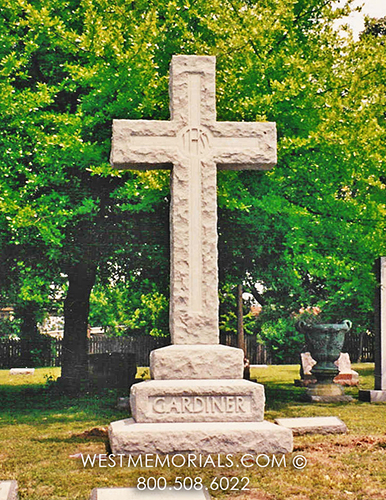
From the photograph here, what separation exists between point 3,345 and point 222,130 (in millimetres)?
21869

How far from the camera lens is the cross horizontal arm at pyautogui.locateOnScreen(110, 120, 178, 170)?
785 cm

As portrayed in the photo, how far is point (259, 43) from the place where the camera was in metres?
11.4

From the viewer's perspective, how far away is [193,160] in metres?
A: 7.91

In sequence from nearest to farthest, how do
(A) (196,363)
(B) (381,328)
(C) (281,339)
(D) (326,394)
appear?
(A) (196,363)
(B) (381,328)
(D) (326,394)
(C) (281,339)

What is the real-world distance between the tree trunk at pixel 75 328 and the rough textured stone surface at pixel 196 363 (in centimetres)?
782

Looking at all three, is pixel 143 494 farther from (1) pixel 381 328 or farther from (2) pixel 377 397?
(1) pixel 381 328

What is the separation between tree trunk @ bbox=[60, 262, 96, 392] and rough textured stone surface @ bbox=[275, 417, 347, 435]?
24.4 feet

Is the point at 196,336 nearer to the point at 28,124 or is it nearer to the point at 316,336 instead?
the point at 28,124

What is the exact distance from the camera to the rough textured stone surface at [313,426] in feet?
26.9

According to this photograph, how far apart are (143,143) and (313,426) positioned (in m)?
4.08

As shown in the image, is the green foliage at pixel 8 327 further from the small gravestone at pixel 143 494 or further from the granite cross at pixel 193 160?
the small gravestone at pixel 143 494

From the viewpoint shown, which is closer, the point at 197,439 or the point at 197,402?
the point at 197,439

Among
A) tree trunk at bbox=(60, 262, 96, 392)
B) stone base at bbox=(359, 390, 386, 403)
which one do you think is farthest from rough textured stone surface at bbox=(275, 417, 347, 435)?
tree trunk at bbox=(60, 262, 96, 392)

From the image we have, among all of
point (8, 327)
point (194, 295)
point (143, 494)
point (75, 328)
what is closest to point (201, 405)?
point (194, 295)
